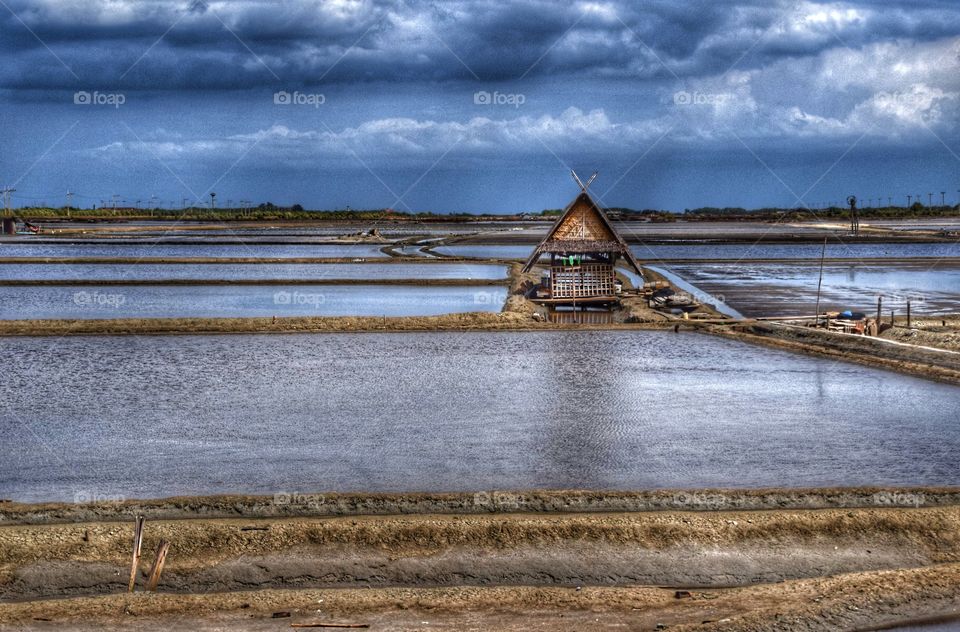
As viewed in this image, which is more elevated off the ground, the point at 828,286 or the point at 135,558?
the point at 828,286

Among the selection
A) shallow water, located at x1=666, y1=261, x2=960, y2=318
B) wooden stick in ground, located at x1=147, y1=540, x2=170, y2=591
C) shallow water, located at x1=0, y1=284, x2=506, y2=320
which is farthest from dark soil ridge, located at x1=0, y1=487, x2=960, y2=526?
shallow water, located at x1=0, y1=284, x2=506, y2=320

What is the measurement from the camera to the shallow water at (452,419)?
1005 centimetres

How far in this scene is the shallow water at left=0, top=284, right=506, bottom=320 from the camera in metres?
24.1

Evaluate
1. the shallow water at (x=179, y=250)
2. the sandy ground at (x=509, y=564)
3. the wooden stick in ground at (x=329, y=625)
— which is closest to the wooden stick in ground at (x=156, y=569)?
the sandy ground at (x=509, y=564)

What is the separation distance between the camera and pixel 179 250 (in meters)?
50.4

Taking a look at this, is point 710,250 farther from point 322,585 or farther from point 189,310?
point 322,585

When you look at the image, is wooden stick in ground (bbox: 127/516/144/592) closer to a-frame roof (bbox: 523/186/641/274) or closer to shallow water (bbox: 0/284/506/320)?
shallow water (bbox: 0/284/506/320)

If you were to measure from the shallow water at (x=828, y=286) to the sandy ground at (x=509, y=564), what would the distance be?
1422 cm

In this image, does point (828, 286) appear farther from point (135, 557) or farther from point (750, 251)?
point (135, 557)

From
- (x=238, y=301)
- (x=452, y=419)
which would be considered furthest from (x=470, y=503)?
(x=238, y=301)

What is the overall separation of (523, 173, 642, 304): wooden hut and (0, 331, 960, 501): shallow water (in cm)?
662

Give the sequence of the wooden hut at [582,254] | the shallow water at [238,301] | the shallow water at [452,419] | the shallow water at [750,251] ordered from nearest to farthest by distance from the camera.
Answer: the shallow water at [452,419], the shallow water at [238,301], the wooden hut at [582,254], the shallow water at [750,251]

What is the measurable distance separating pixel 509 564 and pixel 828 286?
80.0ft

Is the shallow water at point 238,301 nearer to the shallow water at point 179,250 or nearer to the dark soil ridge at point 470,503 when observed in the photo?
the dark soil ridge at point 470,503
